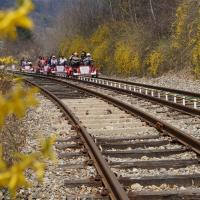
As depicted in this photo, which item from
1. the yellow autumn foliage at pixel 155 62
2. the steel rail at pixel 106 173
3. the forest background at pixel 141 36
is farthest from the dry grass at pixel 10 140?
the yellow autumn foliage at pixel 155 62

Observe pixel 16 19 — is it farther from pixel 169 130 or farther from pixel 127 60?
pixel 127 60

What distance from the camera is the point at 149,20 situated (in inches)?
1912

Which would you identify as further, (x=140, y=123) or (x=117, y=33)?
(x=117, y=33)

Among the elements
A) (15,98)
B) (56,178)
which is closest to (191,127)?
(56,178)

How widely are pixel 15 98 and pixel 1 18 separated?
284mm

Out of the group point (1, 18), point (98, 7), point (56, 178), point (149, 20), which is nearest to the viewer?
point (1, 18)

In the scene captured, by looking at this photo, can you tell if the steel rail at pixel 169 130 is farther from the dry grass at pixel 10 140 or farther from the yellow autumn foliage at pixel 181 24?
the yellow autumn foliage at pixel 181 24

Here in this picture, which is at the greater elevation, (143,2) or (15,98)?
(143,2)

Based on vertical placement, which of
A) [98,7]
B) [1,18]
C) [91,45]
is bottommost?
[1,18]

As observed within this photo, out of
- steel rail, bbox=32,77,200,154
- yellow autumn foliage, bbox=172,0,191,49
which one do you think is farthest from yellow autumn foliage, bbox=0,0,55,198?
yellow autumn foliage, bbox=172,0,191,49

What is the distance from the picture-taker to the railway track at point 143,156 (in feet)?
19.7

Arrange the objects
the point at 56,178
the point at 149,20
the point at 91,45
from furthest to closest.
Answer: the point at 91,45
the point at 149,20
the point at 56,178

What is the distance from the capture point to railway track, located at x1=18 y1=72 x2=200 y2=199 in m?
6.01

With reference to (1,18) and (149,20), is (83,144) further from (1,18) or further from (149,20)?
(149,20)
